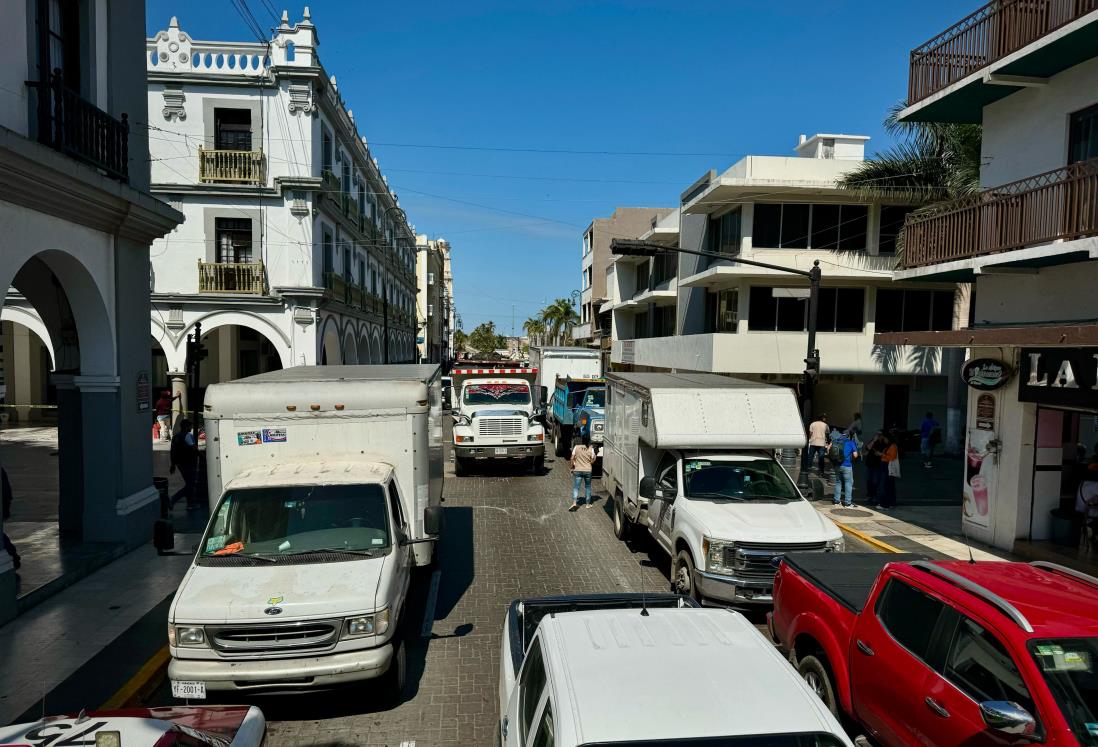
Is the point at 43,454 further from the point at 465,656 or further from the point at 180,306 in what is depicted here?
the point at 465,656

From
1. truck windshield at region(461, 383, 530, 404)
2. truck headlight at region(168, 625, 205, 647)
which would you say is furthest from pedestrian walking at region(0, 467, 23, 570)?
truck windshield at region(461, 383, 530, 404)

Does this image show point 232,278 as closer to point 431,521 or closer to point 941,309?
point 431,521

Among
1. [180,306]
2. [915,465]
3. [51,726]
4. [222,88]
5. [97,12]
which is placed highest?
[222,88]

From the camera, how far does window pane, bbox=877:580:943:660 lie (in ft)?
15.6

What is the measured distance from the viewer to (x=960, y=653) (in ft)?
14.6

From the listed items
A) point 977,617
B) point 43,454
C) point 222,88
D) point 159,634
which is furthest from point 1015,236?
point 43,454

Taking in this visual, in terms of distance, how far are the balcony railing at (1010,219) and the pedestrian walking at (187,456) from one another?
1522 centimetres

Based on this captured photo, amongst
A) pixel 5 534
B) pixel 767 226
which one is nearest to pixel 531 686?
pixel 5 534

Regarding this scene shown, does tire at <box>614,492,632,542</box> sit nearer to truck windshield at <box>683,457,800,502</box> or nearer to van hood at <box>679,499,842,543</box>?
truck windshield at <box>683,457,800,502</box>

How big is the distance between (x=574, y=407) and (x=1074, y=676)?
18909 millimetres

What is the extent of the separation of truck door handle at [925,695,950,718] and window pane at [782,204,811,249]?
73.3 ft

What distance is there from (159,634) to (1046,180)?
14.8m

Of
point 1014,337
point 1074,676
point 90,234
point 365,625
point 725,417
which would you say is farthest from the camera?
point 1014,337

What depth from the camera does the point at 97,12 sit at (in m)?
11.0
